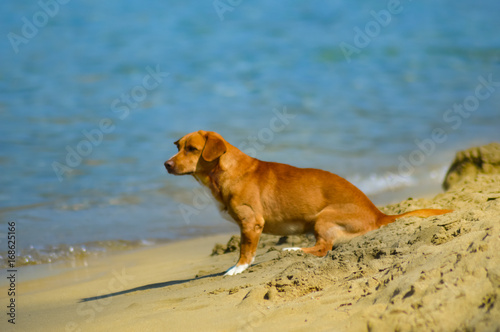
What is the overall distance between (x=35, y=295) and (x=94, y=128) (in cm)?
791

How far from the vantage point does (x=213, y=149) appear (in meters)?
5.47

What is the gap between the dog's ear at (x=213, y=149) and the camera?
17.9 feet

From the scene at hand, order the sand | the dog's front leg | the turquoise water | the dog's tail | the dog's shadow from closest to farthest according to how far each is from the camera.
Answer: the sand → the dog's tail → the dog's shadow → the dog's front leg → the turquoise water

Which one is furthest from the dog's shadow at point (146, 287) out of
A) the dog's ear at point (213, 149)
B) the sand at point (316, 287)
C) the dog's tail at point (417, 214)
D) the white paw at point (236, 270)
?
the dog's tail at point (417, 214)

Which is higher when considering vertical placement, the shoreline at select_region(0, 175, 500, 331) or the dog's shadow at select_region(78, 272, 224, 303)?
the shoreline at select_region(0, 175, 500, 331)

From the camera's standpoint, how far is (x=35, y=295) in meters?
5.32

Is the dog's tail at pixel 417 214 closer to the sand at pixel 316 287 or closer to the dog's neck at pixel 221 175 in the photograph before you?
the sand at pixel 316 287

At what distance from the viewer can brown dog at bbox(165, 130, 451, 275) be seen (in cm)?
538

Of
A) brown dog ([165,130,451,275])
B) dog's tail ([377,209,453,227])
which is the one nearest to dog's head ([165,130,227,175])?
brown dog ([165,130,451,275])

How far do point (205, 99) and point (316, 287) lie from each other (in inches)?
466

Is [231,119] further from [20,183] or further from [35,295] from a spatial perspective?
[35,295]

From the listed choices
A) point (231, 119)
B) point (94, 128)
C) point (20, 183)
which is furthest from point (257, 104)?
point (20, 183)

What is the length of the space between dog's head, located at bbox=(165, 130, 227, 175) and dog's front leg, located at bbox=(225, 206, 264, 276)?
1.91ft

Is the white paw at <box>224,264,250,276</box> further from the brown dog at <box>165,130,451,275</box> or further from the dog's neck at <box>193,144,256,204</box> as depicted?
the dog's neck at <box>193,144,256,204</box>
